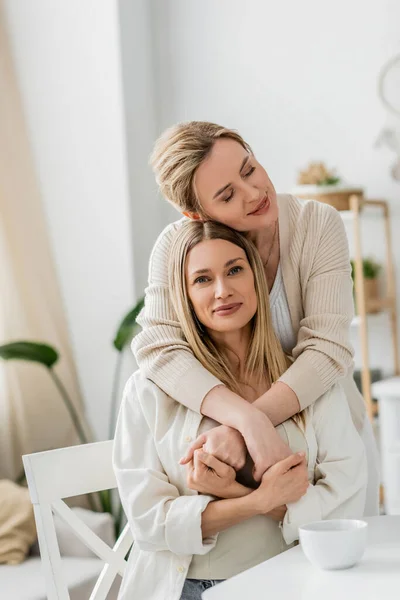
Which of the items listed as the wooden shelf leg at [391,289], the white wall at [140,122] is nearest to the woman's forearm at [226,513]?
the wooden shelf leg at [391,289]

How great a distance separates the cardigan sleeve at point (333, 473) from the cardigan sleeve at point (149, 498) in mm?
133

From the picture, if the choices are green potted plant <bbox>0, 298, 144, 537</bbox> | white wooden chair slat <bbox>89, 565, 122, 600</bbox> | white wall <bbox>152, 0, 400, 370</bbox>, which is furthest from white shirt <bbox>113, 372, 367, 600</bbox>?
white wall <bbox>152, 0, 400, 370</bbox>

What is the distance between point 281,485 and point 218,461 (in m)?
0.10

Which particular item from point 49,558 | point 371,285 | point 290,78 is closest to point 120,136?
point 290,78

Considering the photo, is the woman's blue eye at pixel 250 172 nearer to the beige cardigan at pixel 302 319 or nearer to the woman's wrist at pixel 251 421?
the beige cardigan at pixel 302 319

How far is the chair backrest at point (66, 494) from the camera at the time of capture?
134 cm

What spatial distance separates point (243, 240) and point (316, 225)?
14 cm

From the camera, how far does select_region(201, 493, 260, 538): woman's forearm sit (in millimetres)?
1218

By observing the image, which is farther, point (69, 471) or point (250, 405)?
point (69, 471)

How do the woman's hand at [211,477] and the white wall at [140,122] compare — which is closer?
the woman's hand at [211,477]

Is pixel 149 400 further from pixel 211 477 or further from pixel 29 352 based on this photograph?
pixel 29 352

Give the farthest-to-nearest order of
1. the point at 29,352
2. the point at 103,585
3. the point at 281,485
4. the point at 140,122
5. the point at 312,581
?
the point at 140,122, the point at 29,352, the point at 103,585, the point at 281,485, the point at 312,581

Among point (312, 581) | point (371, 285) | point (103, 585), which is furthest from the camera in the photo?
point (371, 285)

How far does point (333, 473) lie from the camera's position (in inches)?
50.6
